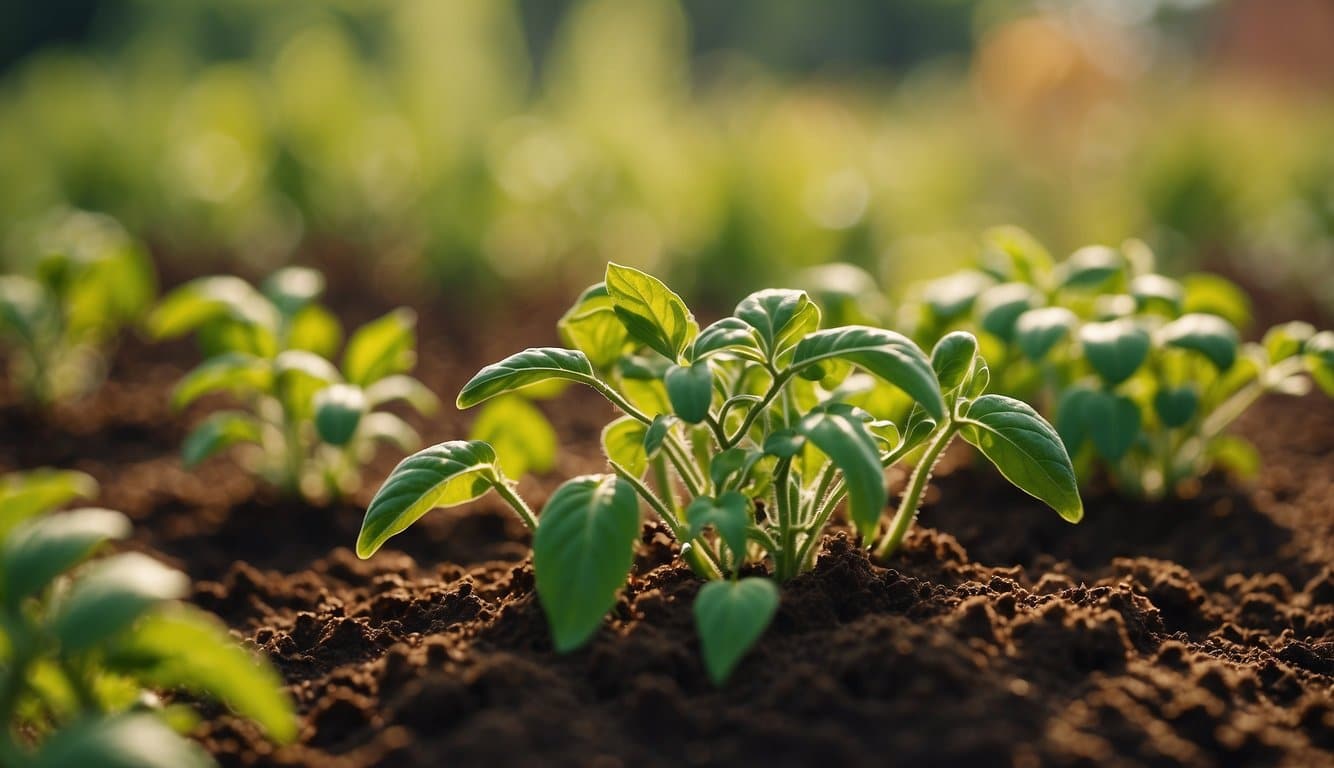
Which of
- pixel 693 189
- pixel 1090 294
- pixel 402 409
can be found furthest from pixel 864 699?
pixel 693 189

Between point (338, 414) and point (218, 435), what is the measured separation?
49 cm

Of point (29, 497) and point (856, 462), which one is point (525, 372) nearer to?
point (856, 462)

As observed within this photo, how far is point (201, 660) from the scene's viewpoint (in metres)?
1.33

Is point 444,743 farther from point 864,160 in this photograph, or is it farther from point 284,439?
point 864,160

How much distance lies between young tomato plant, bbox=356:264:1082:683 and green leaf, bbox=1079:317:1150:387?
0.42m

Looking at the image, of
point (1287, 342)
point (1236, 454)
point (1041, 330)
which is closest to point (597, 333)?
point (1041, 330)

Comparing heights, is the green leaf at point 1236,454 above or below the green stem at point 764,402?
below

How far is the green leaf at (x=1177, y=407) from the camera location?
2.37 metres

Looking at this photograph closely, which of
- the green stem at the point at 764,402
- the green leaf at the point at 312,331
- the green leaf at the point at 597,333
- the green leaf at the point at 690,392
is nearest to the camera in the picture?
the green leaf at the point at 690,392

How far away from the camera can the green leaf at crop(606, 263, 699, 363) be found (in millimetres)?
1755

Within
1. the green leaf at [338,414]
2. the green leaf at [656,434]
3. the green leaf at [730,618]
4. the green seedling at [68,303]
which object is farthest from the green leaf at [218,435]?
the green leaf at [730,618]

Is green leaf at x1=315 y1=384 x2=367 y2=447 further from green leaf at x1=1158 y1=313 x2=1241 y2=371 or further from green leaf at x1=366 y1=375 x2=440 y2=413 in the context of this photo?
green leaf at x1=1158 y1=313 x2=1241 y2=371

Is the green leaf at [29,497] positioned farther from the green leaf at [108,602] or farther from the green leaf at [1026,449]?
the green leaf at [1026,449]

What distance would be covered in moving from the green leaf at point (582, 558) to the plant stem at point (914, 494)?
59 cm
